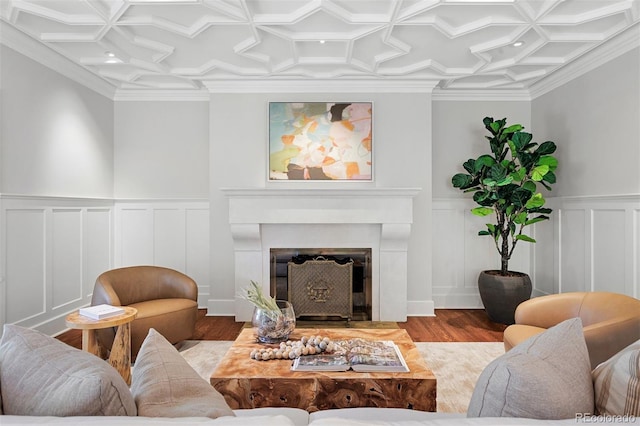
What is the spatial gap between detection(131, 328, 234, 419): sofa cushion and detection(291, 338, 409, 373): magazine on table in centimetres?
94

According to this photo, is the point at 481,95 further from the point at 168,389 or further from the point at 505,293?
the point at 168,389

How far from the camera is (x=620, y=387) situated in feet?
3.18

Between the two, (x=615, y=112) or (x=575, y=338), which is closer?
(x=575, y=338)

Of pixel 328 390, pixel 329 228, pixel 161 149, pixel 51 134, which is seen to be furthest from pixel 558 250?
pixel 51 134

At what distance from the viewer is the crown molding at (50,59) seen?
308 centimetres

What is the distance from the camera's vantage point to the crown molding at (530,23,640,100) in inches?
124

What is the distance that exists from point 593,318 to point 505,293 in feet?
4.57

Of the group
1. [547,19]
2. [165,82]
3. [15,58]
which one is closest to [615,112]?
[547,19]

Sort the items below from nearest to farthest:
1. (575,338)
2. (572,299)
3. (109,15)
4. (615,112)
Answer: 1. (575,338)
2. (572,299)
3. (109,15)
4. (615,112)

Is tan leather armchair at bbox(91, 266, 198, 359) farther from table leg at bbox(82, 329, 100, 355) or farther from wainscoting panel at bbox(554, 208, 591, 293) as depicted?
wainscoting panel at bbox(554, 208, 591, 293)

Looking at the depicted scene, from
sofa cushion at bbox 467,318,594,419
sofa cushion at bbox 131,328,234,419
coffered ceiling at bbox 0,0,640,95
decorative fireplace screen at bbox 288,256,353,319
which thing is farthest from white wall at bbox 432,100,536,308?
sofa cushion at bbox 131,328,234,419

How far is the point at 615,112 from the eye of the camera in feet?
11.0

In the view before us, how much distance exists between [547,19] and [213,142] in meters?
3.27

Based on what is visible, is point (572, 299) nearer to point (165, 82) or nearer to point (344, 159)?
point (344, 159)
